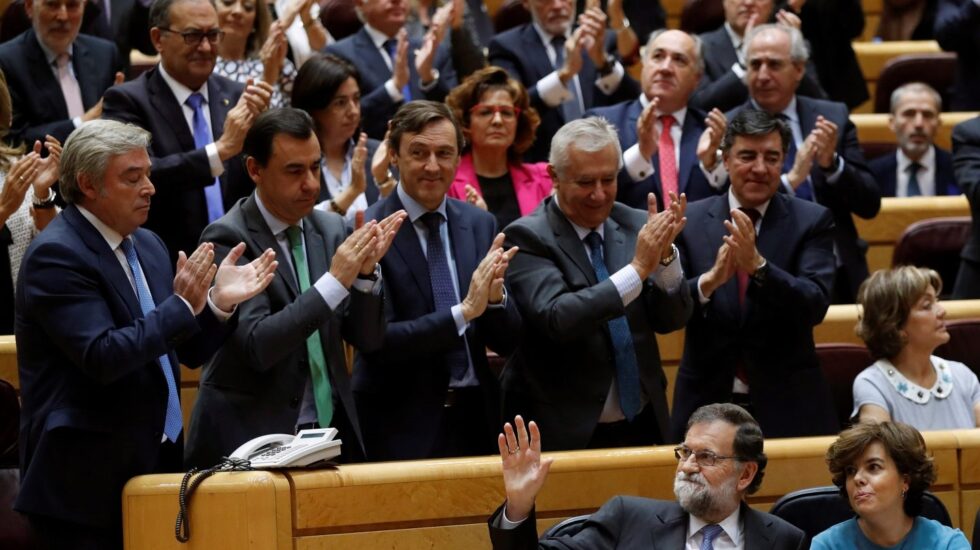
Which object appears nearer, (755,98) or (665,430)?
(665,430)

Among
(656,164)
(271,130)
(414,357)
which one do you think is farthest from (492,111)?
(414,357)

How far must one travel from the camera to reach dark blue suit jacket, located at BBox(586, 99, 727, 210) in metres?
4.48

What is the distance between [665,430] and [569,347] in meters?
0.30

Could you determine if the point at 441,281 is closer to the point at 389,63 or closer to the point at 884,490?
the point at 884,490

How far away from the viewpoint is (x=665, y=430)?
366 centimetres

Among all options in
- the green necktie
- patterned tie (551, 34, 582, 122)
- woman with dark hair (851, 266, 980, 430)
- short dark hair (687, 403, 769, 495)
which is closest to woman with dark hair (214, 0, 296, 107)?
patterned tie (551, 34, 582, 122)

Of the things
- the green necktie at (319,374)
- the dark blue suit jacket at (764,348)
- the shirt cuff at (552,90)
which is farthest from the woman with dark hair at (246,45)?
the dark blue suit jacket at (764,348)

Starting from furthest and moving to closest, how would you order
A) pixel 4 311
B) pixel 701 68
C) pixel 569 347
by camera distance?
pixel 701 68
pixel 4 311
pixel 569 347

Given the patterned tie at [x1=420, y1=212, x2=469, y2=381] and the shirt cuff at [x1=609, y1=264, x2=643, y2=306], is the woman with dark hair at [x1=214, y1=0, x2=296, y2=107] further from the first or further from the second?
the shirt cuff at [x1=609, y1=264, x2=643, y2=306]

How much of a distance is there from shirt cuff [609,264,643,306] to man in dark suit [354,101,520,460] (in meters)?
0.23

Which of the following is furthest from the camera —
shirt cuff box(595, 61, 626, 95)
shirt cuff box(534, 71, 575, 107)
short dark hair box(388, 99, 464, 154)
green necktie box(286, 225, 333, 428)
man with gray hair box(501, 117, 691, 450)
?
shirt cuff box(595, 61, 626, 95)

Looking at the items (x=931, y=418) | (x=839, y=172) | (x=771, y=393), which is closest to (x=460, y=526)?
(x=771, y=393)

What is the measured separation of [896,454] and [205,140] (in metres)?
1.94

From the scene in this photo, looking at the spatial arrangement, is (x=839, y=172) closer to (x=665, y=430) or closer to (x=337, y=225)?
(x=665, y=430)
